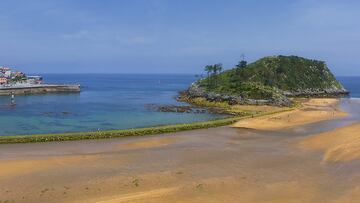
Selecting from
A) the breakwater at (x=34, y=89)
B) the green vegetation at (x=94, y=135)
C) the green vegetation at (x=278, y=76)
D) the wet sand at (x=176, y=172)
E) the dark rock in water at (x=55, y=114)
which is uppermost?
the green vegetation at (x=278, y=76)

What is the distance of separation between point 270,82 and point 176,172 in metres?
104

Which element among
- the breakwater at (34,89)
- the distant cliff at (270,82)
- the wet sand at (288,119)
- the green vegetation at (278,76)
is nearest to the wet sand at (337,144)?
the wet sand at (288,119)

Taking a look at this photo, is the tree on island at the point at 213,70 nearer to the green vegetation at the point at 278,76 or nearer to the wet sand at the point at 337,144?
the green vegetation at the point at 278,76

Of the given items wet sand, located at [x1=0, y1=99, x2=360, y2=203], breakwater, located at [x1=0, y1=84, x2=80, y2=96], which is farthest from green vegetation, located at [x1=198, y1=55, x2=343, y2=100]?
wet sand, located at [x1=0, y1=99, x2=360, y2=203]

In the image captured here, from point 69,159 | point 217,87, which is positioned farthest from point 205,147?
point 217,87

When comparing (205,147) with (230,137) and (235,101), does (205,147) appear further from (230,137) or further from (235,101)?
(235,101)

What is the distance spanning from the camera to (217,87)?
11900cm

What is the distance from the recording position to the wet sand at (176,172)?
27.6 m

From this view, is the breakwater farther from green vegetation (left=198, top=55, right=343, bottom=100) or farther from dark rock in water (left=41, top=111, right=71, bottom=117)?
dark rock in water (left=41, top=111, right=71, bottom=117)

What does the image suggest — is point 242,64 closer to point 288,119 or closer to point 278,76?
point 278,76

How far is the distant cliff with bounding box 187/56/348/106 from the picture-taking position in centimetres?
10088

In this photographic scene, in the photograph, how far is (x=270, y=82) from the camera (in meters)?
133

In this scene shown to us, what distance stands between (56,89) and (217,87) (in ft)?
215

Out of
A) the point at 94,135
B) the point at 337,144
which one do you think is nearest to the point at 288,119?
the point at 337,144
